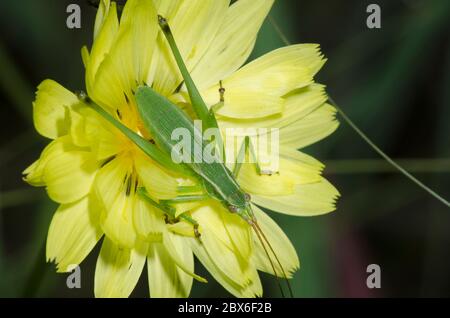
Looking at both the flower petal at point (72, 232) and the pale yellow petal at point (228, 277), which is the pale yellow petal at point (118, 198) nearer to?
the flower petal at point (72, 232)

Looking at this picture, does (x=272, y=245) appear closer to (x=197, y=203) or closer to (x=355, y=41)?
(x=197, y=203)

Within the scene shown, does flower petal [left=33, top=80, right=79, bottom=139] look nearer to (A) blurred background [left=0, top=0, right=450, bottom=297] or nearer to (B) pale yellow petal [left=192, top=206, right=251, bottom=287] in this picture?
(B) pale yellow petal [left=192, top=206, right=251, bottom=287]

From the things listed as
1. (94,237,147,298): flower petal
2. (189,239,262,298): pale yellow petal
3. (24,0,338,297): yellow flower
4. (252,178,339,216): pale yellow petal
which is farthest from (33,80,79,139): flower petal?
(252,178,339,216): pale yellow petal

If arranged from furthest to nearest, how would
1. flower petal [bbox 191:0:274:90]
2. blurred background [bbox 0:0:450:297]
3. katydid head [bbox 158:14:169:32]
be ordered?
blurred background [bbox 0:0:450:297]
flower petal [bbox 191:0:274:90]
katydid head [bbox 158:14:169:32]

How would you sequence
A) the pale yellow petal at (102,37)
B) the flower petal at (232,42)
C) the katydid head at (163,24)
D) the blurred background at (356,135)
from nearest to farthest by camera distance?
the pale yellow petal at (102,37), the katydid head at (163,24), the flower petal at (232,42), the blurred background at (356,135)

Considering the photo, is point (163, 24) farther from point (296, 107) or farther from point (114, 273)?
point (114, 273)

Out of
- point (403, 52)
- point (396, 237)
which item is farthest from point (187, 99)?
point (396, 237)

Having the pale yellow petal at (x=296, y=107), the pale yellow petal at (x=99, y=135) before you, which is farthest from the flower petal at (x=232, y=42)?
the pale yellow petal at (x=99, y=135)
